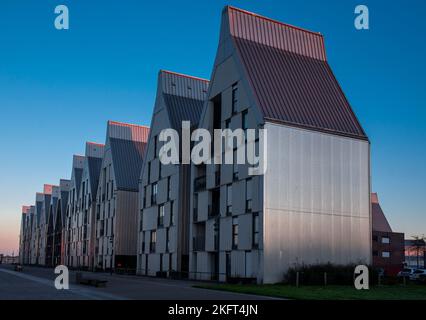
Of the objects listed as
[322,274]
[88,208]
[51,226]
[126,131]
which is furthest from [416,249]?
[322,274]

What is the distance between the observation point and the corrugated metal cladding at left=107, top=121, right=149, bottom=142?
7906 cm

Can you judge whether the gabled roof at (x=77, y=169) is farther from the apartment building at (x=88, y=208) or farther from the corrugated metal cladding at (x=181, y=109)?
the corrugated metal cladding at (x=181, y=109)

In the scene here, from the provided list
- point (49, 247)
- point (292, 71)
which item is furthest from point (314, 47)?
→ point (49, 247)

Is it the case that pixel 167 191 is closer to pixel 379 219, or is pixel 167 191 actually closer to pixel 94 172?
pixel 94 172

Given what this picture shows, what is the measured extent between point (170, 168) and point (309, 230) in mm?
19862

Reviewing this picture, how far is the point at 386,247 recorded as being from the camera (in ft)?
305

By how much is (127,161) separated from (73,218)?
29868 millimetres

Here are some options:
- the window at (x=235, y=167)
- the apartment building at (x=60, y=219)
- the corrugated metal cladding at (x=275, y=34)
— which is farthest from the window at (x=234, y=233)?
the apartment building at (x=60, y=219)

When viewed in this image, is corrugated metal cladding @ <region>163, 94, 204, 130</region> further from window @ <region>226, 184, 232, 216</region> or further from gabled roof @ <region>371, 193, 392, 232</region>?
gabled roof @ <region>371, 193, 392, 232</region>

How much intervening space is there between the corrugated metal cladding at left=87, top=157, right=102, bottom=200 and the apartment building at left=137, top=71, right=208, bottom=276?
82.4 feet

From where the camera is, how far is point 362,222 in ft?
144
